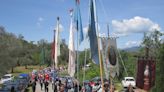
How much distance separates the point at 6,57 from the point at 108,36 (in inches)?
1903

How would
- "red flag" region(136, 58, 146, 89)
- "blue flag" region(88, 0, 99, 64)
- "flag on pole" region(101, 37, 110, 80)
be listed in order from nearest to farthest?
"flag on pole" region(101, 37, 110, 80) < "blue flag" region(88, 0, 99, 64) < "red flag" region(136, 58, 146, 89)

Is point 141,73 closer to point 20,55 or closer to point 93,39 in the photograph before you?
point 93,39

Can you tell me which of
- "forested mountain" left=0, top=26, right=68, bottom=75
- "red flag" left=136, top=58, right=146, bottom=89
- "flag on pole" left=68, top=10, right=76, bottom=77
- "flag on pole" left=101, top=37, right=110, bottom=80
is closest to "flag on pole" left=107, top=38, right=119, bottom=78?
"flag on pole" left=101, top=37, right=110, bottom=80

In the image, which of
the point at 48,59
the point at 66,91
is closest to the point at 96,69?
Result: the point at 66,91

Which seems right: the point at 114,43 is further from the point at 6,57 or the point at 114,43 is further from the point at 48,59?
the point at 48,59

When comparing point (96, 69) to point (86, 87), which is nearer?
point (86, 87)

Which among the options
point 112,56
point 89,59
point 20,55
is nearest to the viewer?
point 112,56

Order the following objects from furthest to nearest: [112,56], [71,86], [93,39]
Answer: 1. [71,86]
2. [93,39]
3. [112,56]

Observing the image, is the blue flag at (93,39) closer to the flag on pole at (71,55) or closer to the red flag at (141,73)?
the red flag at (141,73)

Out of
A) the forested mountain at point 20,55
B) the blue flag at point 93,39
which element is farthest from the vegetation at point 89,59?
the blue flag at point 93,39

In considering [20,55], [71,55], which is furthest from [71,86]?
[20,55]

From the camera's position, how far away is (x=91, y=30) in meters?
19.3

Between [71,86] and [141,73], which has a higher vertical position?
[141,73]

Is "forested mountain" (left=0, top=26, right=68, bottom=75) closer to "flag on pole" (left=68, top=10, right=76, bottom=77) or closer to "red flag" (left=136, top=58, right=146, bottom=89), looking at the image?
"flag on pole" (left=68, top=10, right=76, bottom=77)
